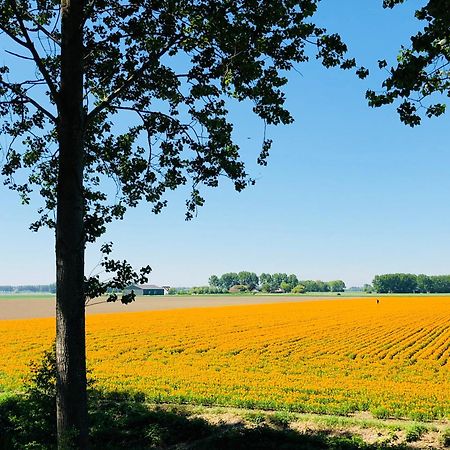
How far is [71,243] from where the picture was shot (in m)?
7.89

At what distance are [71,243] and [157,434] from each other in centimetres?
473

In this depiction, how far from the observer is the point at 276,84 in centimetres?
866

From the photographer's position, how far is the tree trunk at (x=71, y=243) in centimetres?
782

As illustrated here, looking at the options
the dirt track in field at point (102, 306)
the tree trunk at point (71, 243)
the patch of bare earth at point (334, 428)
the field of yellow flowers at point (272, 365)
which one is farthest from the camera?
the dirt track in field at point (102, 306)

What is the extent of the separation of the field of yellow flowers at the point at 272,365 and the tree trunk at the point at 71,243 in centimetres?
673

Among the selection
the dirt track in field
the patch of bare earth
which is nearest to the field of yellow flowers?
the patch of bare earth

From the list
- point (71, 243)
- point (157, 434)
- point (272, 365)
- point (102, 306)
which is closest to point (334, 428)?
point (157, 434)

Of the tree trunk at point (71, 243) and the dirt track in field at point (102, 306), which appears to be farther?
the dirt track in field at point (102, 306)

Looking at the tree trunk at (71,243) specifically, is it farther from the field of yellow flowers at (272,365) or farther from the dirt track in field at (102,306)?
the dirt track in field at (102,306)

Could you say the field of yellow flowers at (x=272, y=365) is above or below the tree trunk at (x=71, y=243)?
below

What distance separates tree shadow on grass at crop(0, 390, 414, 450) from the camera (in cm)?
953

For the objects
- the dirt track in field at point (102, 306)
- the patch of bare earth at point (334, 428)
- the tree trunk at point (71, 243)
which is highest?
the tree trunk at point (71, 243)

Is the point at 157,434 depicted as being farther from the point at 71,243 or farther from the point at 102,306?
the point at 102,306

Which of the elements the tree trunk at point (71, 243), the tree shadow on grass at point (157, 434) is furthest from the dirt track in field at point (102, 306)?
the tree trunk at point (71, 243)
